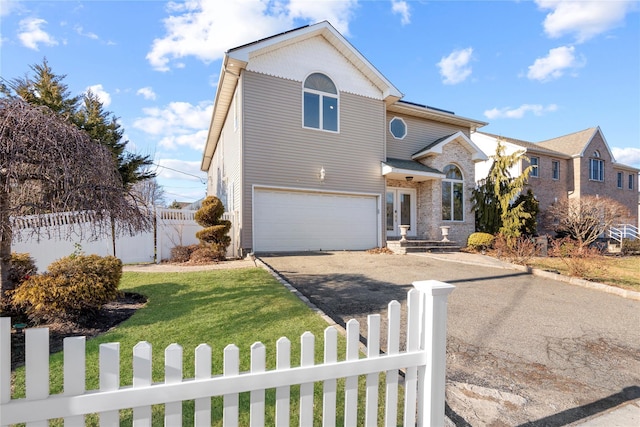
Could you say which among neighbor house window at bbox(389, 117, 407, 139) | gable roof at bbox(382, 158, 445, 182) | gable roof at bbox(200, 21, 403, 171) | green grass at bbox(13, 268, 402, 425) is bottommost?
green grass at bbox(13, 268, 402, 425)

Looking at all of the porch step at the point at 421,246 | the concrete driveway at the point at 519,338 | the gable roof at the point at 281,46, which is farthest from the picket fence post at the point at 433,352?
the gable roof at the point at 281,46

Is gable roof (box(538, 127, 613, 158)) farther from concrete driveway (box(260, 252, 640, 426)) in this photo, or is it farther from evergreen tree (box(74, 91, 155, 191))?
evergreen tree (box(74, 91, 155, 191))

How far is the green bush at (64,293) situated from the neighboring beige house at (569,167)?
22176 millimetres

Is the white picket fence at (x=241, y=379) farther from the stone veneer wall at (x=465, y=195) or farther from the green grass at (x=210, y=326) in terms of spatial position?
the stone veneer wall at (x=465, y=195)

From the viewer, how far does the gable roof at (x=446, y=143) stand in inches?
547

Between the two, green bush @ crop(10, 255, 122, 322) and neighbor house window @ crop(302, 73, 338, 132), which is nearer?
green bush @ crop(10, 255, 122, 322)

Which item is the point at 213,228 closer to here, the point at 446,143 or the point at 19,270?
the point at 19,270

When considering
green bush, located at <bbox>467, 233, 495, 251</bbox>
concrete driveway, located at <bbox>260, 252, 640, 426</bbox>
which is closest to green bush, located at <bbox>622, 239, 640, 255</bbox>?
green bush, located at <bbox>467, 233, 495, 251</bbox>

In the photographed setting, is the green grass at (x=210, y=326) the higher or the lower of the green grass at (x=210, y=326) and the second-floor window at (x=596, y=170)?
the lower

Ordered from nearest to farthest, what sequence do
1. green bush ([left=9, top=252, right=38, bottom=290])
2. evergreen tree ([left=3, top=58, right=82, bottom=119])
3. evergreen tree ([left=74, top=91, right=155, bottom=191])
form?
green bush ([left=9, top=252, right=38, bottom=290]) → evergreen tree ([left=3, top=58, right=82, bottom=119]) → evergreen tree ([left=74, top=91, right=155, bottom=191])

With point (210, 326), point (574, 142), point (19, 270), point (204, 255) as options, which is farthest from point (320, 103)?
point (574, 142)

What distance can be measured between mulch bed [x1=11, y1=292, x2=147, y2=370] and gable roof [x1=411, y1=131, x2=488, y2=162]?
1290 cm

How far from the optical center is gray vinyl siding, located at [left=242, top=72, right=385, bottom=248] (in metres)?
10.9

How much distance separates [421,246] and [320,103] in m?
7.09
